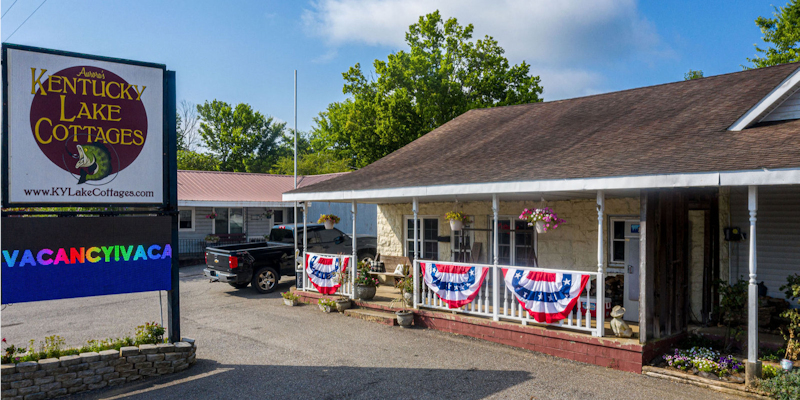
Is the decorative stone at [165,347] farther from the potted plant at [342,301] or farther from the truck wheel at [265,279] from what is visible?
the truck wheel at [265,279]

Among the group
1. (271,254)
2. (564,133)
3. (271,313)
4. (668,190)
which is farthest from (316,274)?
(668,190)

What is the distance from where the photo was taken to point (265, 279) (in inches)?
548

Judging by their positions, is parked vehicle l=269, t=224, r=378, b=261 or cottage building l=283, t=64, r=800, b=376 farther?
parked vehicle l=269, t=224, r=378, b=261

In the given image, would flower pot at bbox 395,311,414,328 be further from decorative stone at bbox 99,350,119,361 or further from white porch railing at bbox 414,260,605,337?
decorative stone at bbox 99,350,119,361

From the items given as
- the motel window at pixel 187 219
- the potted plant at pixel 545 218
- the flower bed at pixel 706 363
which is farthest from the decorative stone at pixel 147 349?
the motel window at pixel 187 219

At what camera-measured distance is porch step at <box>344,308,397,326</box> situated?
402 inches

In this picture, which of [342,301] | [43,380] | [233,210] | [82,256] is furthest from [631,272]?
[233,210]

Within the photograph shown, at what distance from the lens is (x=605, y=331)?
7.98 meters

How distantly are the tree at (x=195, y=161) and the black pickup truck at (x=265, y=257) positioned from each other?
34.4m

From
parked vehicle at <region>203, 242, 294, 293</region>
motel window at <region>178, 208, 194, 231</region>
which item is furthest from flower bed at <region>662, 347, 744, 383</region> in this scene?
motel window at <region>178, 208, 194, 231</region>

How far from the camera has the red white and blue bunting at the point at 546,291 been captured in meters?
7.90

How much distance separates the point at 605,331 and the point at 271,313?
7117 mm

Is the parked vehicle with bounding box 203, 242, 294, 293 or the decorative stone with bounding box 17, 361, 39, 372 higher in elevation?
the parked vehicle with bounding box 203, 242, 294, 293

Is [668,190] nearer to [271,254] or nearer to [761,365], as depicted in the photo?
[761,365]
